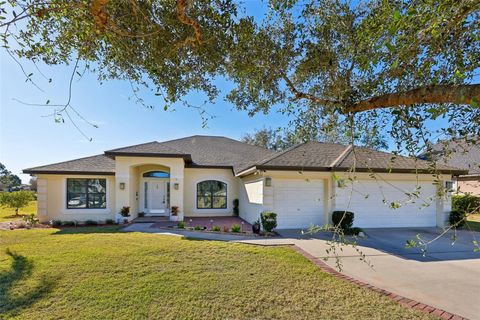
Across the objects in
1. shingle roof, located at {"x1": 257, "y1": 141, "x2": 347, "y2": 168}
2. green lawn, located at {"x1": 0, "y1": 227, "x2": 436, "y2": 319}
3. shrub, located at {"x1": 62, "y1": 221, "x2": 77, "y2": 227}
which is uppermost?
shingle roof, located at {"x1": 257, "y1": 141, "x2": 347, "y2": 168}

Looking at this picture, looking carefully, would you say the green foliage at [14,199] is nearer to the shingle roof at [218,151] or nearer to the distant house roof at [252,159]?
the distant house roof at [252,159]

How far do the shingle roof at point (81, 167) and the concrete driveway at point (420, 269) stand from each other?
12.0m

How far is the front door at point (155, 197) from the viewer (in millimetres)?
17328

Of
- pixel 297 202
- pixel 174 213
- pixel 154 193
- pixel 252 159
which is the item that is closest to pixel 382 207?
pixel 297 202

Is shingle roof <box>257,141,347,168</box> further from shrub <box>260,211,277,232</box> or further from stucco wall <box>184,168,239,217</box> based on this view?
stucco wall <box>184,168,239,217</box>

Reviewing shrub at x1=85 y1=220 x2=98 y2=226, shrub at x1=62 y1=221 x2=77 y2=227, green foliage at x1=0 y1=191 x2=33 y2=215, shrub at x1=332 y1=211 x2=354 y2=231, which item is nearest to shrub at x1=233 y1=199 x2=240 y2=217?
shrub at x1=332 y1=211 x2=354 y2=231

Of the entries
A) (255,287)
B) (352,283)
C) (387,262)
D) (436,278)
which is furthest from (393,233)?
(255,287)

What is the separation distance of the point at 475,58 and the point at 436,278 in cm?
513

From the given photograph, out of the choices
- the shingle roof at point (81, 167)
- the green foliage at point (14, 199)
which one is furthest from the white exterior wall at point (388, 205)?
the green foliage at point (14, 199)

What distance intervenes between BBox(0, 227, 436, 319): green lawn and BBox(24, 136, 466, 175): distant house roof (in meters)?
4.19

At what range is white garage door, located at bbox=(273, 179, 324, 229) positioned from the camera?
12.5m

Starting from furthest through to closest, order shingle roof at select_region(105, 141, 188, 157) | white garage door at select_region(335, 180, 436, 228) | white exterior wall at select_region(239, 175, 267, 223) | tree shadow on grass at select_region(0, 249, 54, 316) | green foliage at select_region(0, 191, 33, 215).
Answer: green foliage at select_region(0, 191, 33, 215)
shingle roof at select_region(105, 141, 188, 157)
white garage door at select_region(335, 180, 436, 228)
white exterior wall at select_region(239, 175, 267, 223)
tree shadow on grass at select_region(0, 249, 54, 316)

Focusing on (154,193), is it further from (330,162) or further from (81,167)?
(330,162)

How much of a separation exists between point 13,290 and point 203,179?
13.0m
